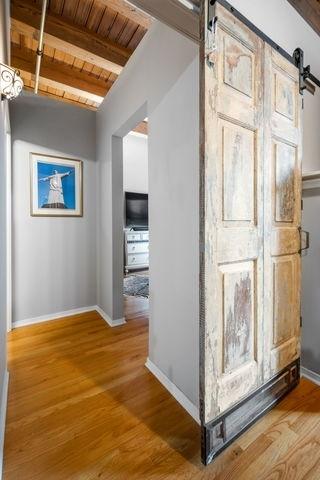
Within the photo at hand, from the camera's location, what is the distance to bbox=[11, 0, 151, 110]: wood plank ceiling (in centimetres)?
209

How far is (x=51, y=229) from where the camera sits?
3.06 metres

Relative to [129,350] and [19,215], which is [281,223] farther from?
[19,215]

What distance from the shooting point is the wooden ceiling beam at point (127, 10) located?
6.47 ft

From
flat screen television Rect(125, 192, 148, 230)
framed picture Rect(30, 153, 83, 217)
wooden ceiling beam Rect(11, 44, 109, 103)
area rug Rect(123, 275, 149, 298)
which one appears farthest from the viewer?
flat screen television Rect(125, 192, 148, 230)

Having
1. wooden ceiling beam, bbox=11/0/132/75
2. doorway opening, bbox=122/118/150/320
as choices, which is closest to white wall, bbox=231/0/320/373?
wooden ceiling beam, bbox=11/0/132/75

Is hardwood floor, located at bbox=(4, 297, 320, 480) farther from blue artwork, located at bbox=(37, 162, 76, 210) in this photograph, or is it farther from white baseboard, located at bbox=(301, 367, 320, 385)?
blue artwork, located at bbox=(37, 162, 76, 210)

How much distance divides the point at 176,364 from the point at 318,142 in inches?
89.0

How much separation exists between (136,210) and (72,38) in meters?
3.73

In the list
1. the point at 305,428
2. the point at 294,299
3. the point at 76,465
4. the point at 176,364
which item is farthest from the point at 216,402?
the point at 294,299

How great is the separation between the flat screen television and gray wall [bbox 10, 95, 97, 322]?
7.68ft

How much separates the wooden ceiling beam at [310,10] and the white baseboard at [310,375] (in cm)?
275

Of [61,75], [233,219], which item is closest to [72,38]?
[61,75]

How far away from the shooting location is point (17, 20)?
211 centimetres

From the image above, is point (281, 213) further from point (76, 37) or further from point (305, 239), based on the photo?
point (76, 37)
